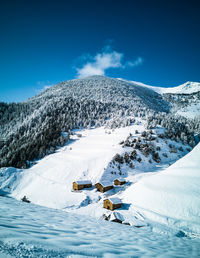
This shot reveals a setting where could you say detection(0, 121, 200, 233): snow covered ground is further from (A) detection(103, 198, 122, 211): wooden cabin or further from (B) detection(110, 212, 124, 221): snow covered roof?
(A) detection(103, 198, 122, 211): wooden cabin

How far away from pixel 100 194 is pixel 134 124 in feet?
174

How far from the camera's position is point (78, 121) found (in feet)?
281

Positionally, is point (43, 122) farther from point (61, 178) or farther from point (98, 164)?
point (98, 164)

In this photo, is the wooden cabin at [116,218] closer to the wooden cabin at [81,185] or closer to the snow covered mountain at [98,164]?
the snow covered mountain at [98,164]

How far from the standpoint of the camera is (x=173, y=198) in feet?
59.2

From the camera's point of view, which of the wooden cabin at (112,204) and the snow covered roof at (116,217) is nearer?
the snow covered roof at (116,217)

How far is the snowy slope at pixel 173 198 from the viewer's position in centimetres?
1546

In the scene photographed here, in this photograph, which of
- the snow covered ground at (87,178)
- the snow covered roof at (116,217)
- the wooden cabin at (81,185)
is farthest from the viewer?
the wooden cabin at (81,185)

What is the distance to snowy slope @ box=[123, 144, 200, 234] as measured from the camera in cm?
1546

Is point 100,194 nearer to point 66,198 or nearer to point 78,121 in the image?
point 66,198

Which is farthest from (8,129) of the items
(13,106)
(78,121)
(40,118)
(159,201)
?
(159,201)

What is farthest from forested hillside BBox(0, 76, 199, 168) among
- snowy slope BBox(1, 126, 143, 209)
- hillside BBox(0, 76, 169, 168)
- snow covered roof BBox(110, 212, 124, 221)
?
snow covered roof BBox(110, 212, 124, 221)

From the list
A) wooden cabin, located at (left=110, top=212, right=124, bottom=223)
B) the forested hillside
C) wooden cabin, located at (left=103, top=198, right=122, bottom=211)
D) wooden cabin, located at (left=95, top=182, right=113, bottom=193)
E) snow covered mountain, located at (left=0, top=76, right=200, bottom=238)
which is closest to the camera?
wooden cabin, located at (left=110, top=212, right=124, bottom=223)

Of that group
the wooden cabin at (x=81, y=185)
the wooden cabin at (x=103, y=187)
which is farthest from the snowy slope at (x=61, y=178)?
the wooden cabin at (x=81, y=185)
